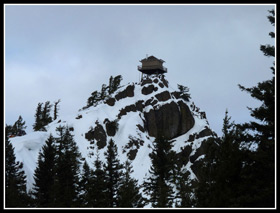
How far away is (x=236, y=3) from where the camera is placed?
55.3 feet

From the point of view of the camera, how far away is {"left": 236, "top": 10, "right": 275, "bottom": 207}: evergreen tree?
61.1ft

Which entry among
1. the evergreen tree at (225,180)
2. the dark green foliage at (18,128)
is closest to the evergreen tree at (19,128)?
the dark green foliage at (18,128)

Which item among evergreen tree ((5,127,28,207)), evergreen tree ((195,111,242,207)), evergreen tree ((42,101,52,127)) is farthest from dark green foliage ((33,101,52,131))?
evergreen tree ((195,111,242,207))

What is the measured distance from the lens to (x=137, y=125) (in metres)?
94.5

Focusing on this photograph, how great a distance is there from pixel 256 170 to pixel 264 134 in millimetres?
1975

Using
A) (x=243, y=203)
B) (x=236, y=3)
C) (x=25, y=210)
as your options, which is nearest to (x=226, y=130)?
(x=243, y=203)

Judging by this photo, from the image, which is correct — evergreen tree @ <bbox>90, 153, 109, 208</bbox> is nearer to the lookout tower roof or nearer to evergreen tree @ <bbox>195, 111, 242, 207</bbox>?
evergreen tree @ <bbox>195, 111, 242, 207</bbox>

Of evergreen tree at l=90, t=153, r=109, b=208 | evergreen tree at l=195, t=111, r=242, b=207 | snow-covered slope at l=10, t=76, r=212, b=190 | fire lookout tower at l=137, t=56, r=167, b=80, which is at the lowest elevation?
evergreen tree at l=90, t=153, r=109, b=208

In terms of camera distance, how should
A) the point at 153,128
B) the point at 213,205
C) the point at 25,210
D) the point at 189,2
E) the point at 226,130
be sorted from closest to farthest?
the point at 25,210, the point at 189,2, the point at 213,205, the point at 226,130, the point at 153,128

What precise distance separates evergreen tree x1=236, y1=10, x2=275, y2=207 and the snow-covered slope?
192 feet

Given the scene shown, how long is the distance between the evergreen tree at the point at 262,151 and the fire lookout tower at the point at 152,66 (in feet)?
290

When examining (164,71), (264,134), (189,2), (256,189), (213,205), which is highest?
(164,71)

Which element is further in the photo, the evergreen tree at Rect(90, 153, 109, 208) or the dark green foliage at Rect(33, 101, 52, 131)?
the dark green foliage at Rect(33, 101, 52, 131)

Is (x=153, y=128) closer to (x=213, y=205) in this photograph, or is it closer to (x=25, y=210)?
(x=213, y=205)
